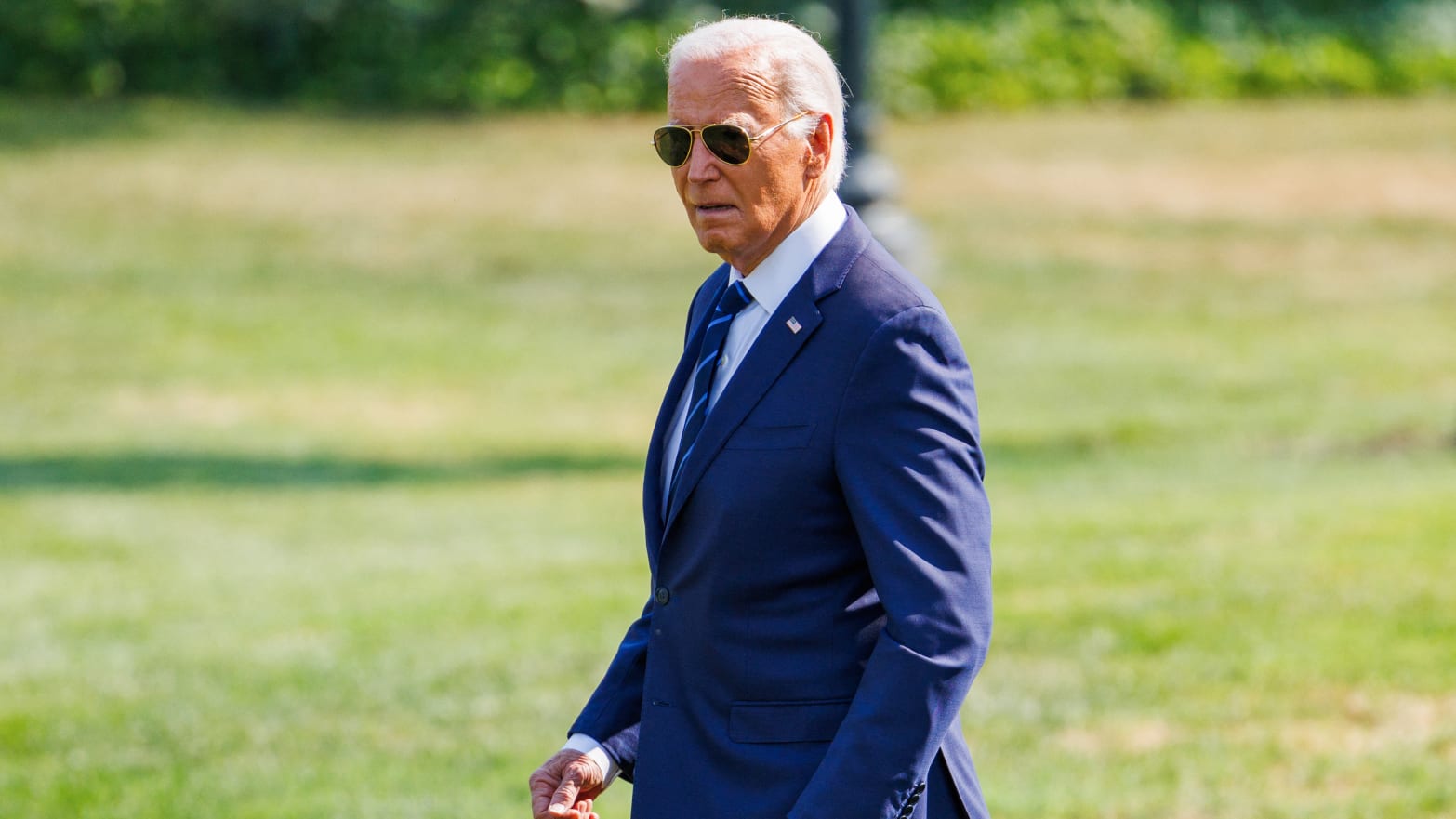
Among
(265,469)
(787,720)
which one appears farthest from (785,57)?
(265,469)

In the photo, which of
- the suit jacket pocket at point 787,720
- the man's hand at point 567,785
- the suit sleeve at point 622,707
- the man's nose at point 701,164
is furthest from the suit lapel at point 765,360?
the man's hand at point 567,785

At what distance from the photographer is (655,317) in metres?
19.9

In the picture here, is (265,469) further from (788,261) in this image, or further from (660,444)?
(788,261)

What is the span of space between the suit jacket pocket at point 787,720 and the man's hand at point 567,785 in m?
0.39

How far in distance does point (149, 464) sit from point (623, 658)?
37.1 ft

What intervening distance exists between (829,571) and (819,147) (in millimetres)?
658

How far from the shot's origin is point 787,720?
8.90 feet

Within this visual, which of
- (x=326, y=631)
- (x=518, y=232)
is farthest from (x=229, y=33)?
(x=326, y=631)

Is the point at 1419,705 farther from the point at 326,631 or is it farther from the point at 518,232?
the point at 518,232

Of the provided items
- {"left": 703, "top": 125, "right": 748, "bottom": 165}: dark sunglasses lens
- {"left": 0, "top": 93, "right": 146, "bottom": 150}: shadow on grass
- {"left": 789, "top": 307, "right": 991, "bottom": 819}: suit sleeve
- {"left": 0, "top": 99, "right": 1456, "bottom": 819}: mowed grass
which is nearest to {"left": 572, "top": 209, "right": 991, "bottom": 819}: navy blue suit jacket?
{"left": 789, "top": 307, "right": 991, "bottom": 819}: suit sleeve

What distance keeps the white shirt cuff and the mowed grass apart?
294 cm

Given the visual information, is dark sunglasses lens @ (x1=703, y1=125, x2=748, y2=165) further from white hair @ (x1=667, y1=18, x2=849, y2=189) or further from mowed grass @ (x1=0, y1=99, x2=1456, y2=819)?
mowed grass @ (x1=0, y1=99, x2=1456, y2=819)

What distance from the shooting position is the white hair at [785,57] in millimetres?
2734

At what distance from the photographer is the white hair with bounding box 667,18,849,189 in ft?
8.97
